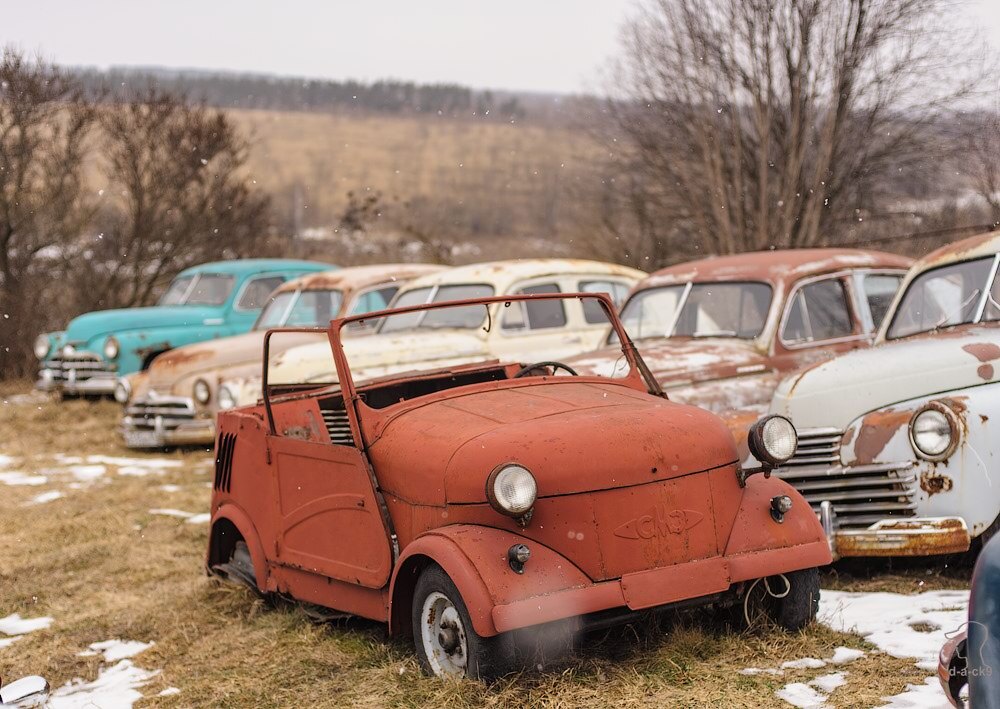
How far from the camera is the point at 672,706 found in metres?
3.99

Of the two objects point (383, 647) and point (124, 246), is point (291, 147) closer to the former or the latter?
point (124, 246)

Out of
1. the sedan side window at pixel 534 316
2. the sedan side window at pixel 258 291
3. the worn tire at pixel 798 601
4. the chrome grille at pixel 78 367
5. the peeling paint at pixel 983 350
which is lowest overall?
the worn tire at pixel 798 601

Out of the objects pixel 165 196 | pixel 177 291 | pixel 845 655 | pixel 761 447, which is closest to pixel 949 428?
pixel 761 447

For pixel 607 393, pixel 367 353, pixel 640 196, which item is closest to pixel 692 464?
pixel 607 393

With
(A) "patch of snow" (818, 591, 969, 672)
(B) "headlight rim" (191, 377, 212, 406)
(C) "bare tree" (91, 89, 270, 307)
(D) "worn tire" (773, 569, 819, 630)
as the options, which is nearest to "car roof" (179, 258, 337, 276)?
(B) "headlight rim" (191, 377, 212, 406)

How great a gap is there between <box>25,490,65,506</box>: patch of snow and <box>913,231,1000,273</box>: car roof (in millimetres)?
6547

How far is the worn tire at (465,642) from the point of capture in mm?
4070

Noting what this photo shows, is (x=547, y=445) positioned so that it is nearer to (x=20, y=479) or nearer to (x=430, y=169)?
(x=20, y=479)

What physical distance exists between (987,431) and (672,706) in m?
2.16

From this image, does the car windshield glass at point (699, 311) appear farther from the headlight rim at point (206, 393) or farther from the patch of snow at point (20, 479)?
the patch of snow at point (20, 479)

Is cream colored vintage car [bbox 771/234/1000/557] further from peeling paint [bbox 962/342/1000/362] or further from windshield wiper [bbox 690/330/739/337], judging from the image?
windshield wiper [bbox 690/330/739/337]

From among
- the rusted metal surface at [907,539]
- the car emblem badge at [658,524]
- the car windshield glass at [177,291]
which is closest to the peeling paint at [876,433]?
the rusted metal surface at [907,539]

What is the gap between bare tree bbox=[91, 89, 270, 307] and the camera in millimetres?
18547

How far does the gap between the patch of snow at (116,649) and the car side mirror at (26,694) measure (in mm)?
2448
